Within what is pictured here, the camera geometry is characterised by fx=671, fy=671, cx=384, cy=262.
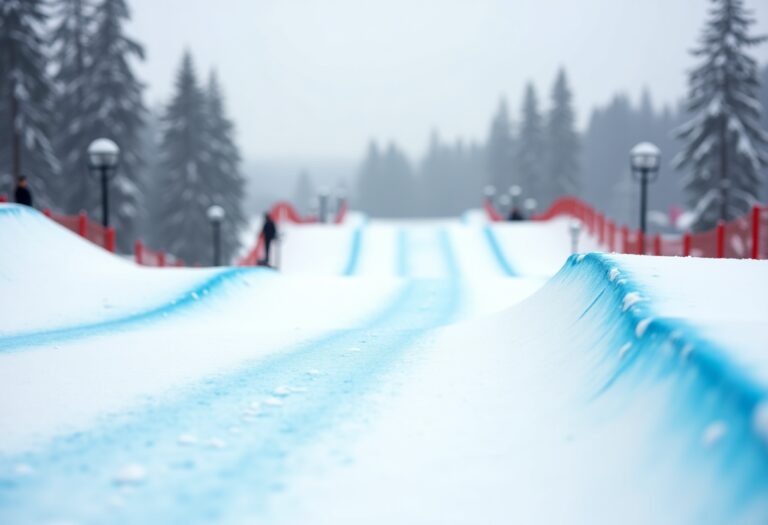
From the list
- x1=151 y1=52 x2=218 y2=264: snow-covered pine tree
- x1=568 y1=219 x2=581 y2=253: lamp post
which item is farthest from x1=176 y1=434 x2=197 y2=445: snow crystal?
x1=151 y1=52 x2=218 y2=264: snow-covered pine tree

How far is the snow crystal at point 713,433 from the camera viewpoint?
2.81 meters

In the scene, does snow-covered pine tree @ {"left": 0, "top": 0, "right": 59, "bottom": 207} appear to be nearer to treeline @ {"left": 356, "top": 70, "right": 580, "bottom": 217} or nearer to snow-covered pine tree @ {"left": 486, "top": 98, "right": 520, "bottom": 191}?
treeline @ {"left": 356, "top": 70, "right": 580, "bottom": 217}

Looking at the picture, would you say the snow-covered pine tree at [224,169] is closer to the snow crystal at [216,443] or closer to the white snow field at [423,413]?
the white snow field at [423,413]

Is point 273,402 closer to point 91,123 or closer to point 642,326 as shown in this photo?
point 642,326

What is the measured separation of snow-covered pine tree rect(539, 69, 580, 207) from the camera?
5525cm

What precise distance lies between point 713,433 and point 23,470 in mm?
3329

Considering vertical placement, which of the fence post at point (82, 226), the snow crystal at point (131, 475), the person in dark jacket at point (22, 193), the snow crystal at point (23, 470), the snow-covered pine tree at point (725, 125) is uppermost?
the snow-covered pine tree at point (725, 125)

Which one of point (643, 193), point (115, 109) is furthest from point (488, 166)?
point (643, 193)

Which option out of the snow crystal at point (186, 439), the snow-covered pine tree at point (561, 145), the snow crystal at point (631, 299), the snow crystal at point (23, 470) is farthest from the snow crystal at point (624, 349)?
the snow-covered pine tree at point (561, 145)

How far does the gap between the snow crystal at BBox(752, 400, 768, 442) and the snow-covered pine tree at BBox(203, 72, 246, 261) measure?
36.3 metres

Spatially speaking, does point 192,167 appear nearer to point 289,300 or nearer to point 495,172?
point 289,300

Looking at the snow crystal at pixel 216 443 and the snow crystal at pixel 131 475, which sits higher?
the snow crystal at pixel 216 443

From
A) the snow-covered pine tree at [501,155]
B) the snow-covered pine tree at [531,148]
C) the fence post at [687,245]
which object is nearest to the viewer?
the fence post at [687,245]

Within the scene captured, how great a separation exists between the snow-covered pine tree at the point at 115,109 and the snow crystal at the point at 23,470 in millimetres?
28450
